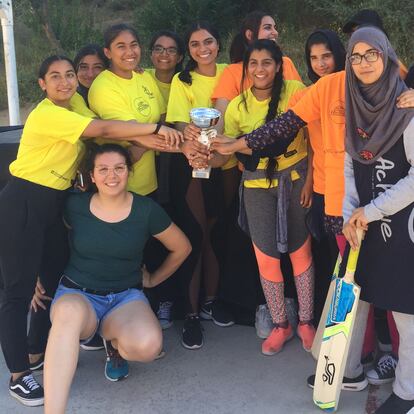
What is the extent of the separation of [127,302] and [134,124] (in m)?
0.99

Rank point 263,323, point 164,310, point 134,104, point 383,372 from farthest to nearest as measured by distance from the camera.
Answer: point 164,310 → point 263,323 → point 134,104 → point 383,372

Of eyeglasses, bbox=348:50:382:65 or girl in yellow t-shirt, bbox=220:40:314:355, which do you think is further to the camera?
girl in yellow t-shirt, bbox=220:40:314:355

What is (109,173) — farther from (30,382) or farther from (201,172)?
(30,382)

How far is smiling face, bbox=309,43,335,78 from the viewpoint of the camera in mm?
3254

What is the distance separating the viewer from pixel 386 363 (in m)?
3.23

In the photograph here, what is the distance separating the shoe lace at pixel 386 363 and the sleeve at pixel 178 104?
1.78m

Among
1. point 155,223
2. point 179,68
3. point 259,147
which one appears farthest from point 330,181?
point 179,68

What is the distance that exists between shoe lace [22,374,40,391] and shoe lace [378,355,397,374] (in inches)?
74.5

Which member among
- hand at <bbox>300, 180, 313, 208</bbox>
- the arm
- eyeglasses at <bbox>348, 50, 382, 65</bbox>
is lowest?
the arm

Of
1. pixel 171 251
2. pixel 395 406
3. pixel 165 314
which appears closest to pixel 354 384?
pixel 395 406

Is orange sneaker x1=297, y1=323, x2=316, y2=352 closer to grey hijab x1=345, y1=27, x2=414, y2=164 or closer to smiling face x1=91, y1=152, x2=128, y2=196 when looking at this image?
grey hijab x1=345, y1=27, x2=414, y2=164

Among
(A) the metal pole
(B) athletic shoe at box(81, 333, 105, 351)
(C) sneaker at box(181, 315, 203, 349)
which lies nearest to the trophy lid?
(C) sneaker at box(181, 315, 203, 349)

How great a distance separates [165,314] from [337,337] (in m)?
1.47

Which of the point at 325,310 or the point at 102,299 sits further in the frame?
the point at 102,299
